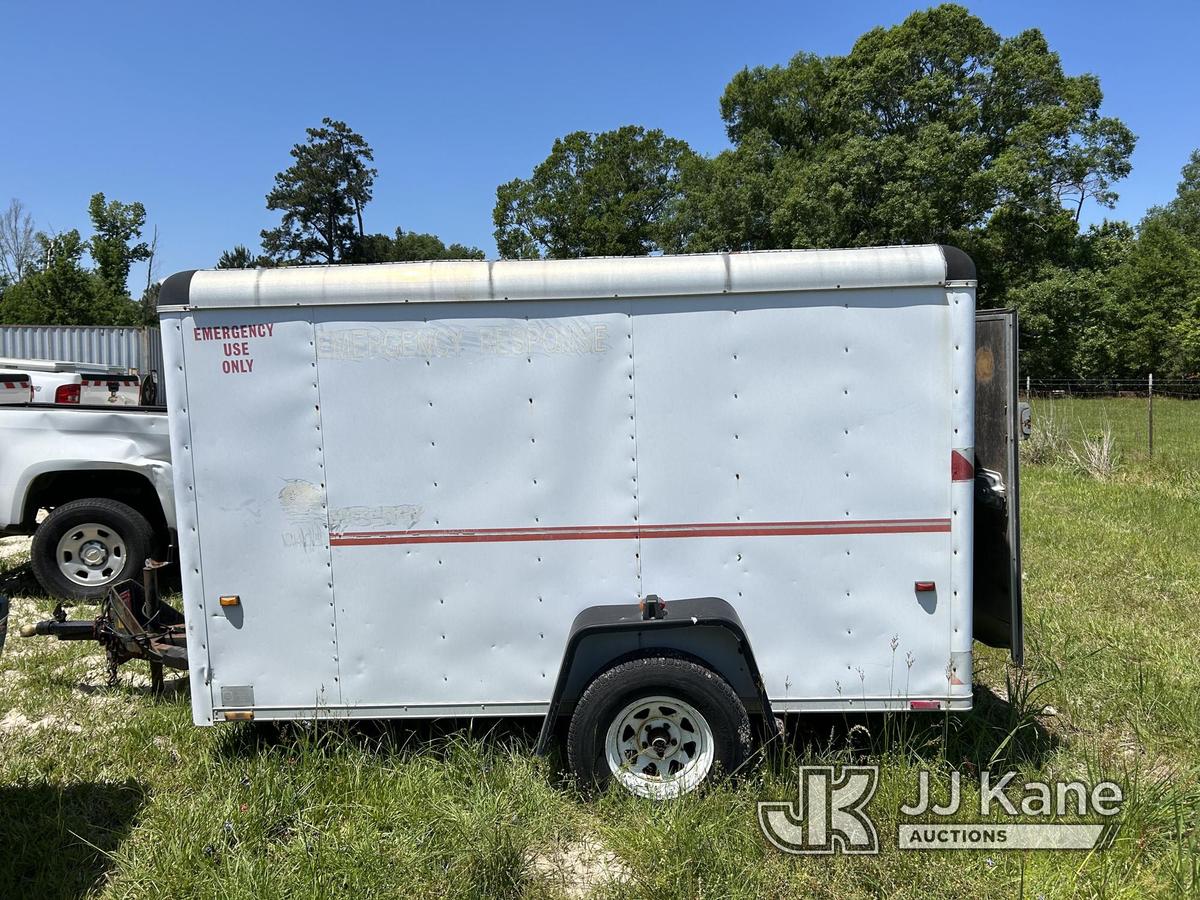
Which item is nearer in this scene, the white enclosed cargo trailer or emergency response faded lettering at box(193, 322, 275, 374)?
the white enclosed cargo trailer

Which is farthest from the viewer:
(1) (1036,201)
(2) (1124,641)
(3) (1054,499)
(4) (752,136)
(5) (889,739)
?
(4) (752,136)

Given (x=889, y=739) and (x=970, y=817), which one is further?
(x=889, y=739)

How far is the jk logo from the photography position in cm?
314

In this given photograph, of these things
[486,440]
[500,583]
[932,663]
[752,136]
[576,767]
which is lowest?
[576,767]

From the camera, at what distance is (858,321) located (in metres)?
3.32

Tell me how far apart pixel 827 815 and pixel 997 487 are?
1.68m

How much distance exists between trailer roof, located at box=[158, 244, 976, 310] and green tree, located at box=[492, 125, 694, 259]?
144 feet

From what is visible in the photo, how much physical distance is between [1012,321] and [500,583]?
2.56 metres

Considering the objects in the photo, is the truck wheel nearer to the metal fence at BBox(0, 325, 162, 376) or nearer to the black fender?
the black fender

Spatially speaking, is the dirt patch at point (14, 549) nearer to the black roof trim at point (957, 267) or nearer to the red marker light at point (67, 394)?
the red marker light at point (67, 394)

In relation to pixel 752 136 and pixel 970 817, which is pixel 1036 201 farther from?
pixel 970 817

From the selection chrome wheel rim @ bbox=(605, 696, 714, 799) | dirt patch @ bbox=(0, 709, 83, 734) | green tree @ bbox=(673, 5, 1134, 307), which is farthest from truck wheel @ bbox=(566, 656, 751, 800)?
green tree @ bbox=(673, 5, 1134, 307)

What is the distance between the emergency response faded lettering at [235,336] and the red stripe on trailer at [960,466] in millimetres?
3013

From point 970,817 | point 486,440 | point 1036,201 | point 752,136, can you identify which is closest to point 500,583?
point 486,440
